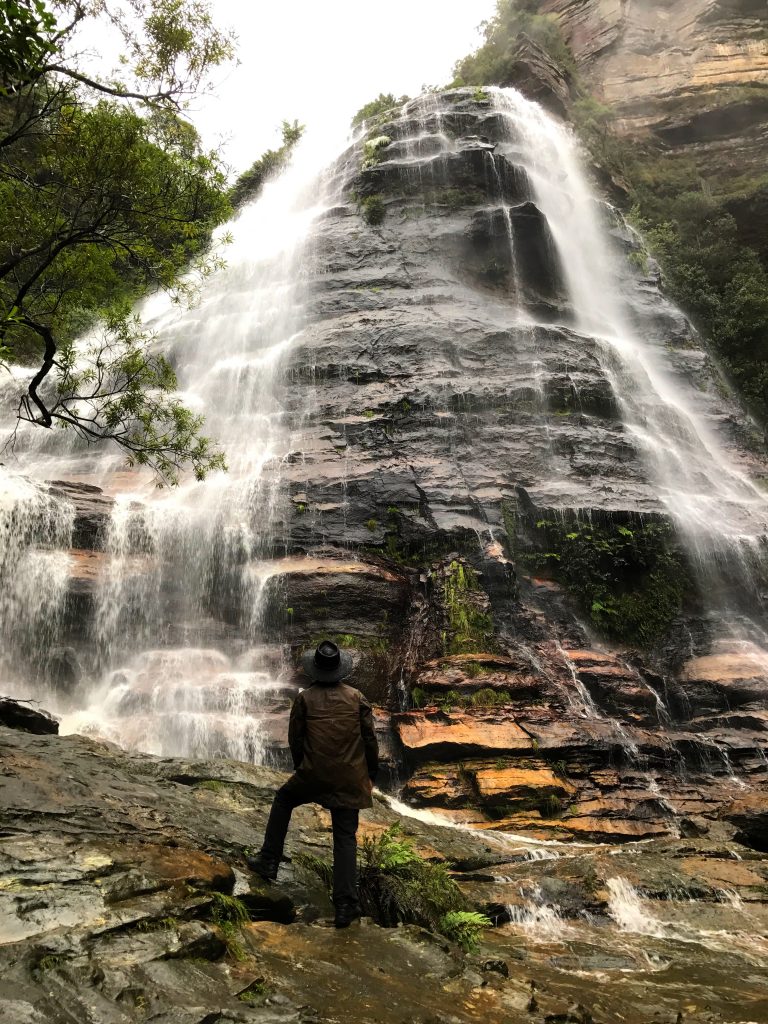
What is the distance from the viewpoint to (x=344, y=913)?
442 centimetres

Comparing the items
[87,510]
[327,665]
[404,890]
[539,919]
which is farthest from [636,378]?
[404,890]

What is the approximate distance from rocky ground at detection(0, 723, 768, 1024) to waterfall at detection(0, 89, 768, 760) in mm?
4265

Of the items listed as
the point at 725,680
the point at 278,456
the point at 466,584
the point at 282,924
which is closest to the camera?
the point at 282,924

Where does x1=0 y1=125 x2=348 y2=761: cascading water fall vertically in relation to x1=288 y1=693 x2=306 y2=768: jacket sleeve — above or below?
above

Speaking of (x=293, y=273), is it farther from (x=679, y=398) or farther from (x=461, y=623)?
(x=461, y=623)

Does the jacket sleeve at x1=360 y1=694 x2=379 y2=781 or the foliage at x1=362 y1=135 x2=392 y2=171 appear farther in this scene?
the foliage at x1=362 y1=135 x2=392 y2=171

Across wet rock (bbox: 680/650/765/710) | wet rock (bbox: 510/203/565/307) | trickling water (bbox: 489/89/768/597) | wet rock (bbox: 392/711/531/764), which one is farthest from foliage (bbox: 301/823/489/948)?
wet rock (bbox: 510/203/565/307)

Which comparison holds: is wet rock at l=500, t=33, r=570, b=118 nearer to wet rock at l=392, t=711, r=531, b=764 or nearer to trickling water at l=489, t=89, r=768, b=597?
trickling water at l=489, t=89, r=768, b=597

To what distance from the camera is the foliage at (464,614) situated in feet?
39.5

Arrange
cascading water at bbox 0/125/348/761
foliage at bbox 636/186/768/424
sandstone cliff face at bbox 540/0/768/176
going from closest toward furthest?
1. cascading water at bbox 0/125/348/761
2. foliage at bbox 636/186/768/424
3. sandstone cliff face at bbox 540/0/768/176

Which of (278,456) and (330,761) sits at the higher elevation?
(278,456)

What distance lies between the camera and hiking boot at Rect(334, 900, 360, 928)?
440cm

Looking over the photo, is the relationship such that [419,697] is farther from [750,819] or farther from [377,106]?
[377,106]

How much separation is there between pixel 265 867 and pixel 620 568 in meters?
11.2
